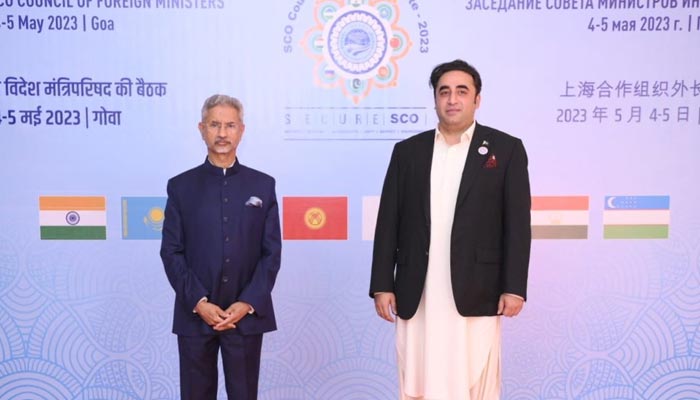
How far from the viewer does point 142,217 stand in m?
3.29

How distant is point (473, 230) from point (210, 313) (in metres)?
1.13

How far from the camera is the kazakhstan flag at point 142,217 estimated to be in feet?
10.8

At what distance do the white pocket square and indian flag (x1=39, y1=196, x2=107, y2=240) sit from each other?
1193 mm

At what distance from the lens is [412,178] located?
7.98ft

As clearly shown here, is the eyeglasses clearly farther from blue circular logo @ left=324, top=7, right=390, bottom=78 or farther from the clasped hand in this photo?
blue circular logo @ left=324, top=7, right=390, bottom=78

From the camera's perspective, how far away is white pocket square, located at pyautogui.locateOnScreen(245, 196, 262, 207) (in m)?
2.53

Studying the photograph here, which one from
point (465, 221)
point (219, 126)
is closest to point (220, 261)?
point (219, 126)

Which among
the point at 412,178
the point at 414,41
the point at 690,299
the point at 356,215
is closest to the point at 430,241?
the point at 412,178

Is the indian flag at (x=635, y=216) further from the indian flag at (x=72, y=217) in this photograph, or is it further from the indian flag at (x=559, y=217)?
the indian flag at (x=72, y=217)

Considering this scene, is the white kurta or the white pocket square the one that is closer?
the white kurta

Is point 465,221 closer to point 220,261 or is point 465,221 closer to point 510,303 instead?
point 510,303

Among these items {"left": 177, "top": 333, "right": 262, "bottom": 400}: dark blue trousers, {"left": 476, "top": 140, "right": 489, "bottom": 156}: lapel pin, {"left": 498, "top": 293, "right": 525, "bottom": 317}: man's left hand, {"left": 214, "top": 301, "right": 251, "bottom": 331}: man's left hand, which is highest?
{"left": 476, "top": 140, "right": 489, "bottom": 156}: lapel pin

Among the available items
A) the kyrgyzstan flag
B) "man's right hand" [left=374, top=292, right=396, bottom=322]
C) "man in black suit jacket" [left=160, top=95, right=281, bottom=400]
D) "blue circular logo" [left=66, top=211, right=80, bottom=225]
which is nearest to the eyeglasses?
"man in black suit jacket" [left=160, top=95, right=281, bottom=400]

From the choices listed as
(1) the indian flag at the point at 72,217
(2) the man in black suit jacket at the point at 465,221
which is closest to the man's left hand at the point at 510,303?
(2) the man in black suit jacket at the point at 465,221
